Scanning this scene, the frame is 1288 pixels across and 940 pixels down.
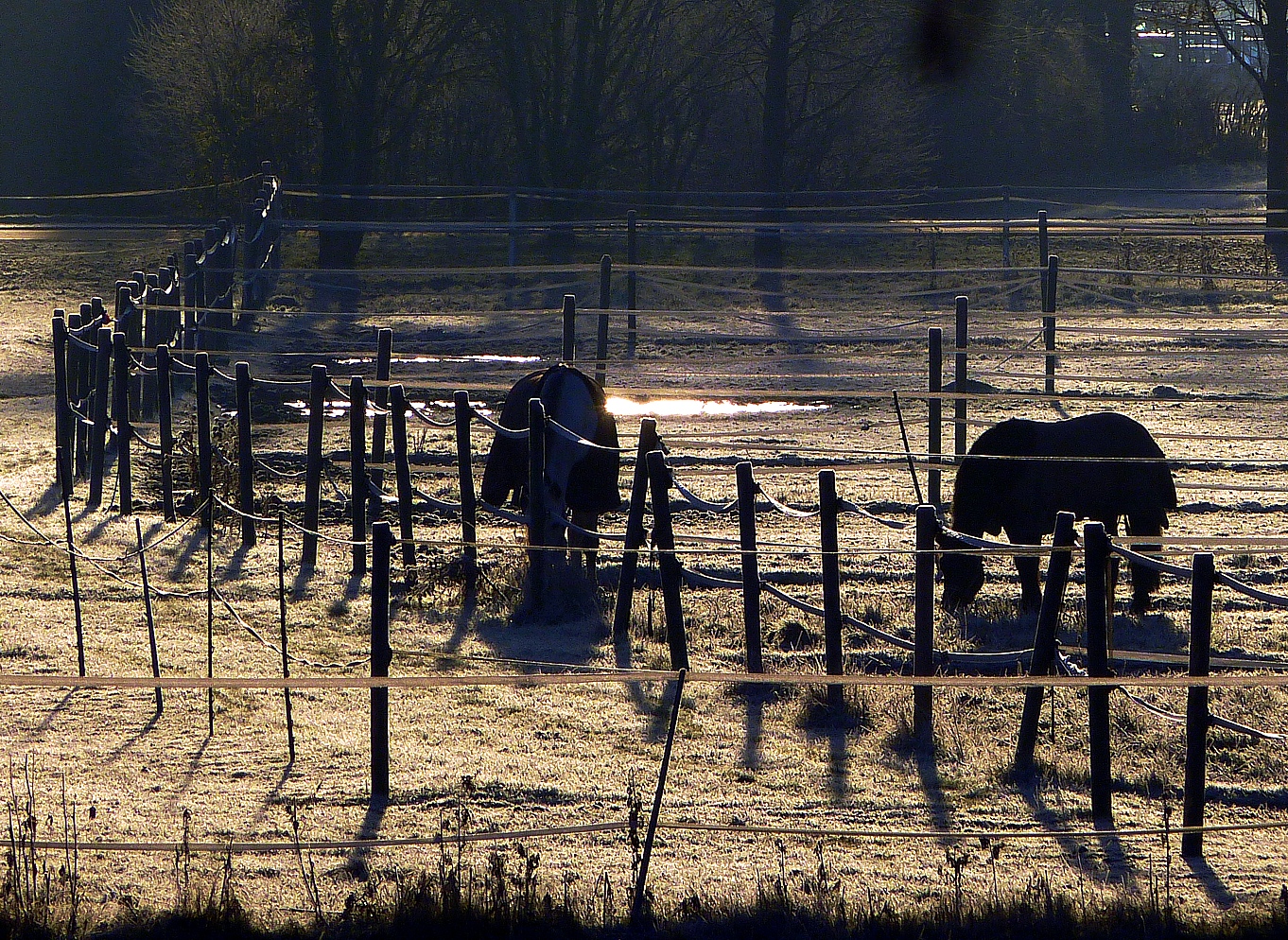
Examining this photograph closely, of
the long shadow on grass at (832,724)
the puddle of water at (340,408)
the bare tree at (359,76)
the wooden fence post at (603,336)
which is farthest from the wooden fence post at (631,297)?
the long shadow on grass at (832,724)

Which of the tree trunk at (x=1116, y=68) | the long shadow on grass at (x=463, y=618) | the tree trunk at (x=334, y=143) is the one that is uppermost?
the tree trunk at (x=1116, y=68)

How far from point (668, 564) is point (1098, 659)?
7.03 feet

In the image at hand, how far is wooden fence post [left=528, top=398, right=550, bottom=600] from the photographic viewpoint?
7855mm

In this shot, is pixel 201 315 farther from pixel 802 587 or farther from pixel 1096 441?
pixel 1096 441

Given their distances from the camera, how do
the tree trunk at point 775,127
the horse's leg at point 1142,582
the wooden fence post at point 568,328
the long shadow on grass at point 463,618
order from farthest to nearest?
the tree trunk at point 775,127 < the wooden fence post at point 568,328 < the horse's leg at point 1142,582 < the long shadow on grass at point 463,618

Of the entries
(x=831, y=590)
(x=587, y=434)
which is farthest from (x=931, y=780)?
(x=587, y=434)

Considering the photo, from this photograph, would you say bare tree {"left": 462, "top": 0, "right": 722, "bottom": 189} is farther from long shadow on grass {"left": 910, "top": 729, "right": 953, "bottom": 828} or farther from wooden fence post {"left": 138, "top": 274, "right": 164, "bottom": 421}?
long shadow on grass {"left": 910, "top": 729, "right": 953, "bottom": 828}

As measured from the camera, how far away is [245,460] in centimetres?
957

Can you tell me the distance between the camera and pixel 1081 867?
15.7ft

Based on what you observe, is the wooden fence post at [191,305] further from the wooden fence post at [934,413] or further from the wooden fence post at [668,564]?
the wooden fence post at [668,564]

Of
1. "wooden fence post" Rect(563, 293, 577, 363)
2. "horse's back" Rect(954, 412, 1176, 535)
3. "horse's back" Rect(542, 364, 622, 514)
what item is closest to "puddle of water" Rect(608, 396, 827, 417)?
"wooden fence post" Rect(563, 293, 577, 363)

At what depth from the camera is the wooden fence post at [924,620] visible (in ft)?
19.6

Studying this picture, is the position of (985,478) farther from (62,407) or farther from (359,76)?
(359,76)

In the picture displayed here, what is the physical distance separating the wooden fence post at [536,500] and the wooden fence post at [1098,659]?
338 cm
